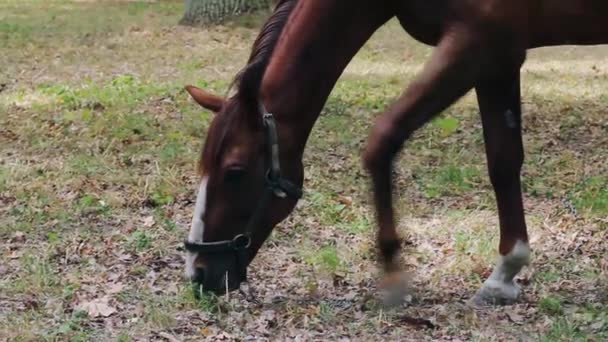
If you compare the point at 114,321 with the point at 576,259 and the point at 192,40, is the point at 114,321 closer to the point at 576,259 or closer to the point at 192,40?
the point at 576,259

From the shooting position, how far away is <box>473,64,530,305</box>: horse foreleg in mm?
3775

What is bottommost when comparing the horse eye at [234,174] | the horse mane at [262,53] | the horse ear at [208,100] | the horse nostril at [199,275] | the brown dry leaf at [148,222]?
the brown dry leaf at [148,222]

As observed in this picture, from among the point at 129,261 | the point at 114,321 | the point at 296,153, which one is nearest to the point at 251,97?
the point at 296,153

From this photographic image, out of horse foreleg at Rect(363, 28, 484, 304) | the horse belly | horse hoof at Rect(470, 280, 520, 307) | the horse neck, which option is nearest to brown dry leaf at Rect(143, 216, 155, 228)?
the horse neck

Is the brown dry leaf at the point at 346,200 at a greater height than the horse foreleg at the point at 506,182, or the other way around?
the horse foreleg at the point at 506,182

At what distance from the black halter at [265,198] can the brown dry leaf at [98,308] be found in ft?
1.42

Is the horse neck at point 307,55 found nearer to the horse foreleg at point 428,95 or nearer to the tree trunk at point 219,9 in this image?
the horse foreleg at point 428,95

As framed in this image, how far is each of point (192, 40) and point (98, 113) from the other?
14.7ft

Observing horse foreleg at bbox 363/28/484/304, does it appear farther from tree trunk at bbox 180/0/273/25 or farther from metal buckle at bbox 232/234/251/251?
tree trunk at bbox 180/0/273/25

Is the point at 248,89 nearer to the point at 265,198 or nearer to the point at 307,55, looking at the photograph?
the point at 307,55

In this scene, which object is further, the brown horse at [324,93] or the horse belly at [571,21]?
the horse belly at [571,21]

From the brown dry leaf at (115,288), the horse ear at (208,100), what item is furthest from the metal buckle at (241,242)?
the brown dry leaf at (115,288)

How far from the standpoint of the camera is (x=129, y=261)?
177 inches

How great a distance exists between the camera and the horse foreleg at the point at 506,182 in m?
3.78
